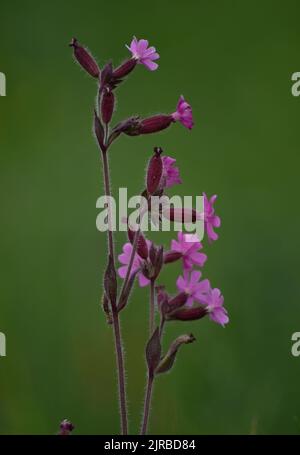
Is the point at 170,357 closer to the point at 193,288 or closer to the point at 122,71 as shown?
the point at 193,288

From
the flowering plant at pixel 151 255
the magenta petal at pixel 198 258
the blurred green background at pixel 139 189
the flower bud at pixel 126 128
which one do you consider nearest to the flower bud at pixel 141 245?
the flowering plant at pixel 151 255

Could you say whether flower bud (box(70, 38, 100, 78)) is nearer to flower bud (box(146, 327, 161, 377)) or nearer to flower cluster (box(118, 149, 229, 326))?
flower cluster (box(118, 149, 229, 326))

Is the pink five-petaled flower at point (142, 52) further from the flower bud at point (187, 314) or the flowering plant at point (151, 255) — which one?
the flower bud at point (187, 314)

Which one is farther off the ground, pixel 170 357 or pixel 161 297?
pixel 161 297

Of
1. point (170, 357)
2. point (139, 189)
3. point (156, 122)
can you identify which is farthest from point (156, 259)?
point (139, 189)
